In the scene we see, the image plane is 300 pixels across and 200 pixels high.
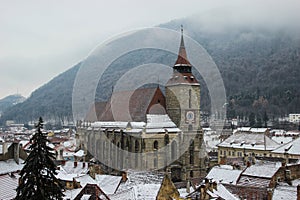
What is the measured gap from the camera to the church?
175 ft

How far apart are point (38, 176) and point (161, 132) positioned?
38.2 metres

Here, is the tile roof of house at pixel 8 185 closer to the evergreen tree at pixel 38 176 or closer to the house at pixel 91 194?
the house at pixel 91 194

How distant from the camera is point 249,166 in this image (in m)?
37.6

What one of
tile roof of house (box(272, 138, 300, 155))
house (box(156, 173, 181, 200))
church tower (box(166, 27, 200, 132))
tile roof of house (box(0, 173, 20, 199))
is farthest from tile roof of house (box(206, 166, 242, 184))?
tile roof of house (box(272, 138, 300, 155))

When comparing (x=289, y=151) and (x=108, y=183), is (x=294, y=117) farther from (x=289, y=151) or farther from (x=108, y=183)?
(x=108, y=183)

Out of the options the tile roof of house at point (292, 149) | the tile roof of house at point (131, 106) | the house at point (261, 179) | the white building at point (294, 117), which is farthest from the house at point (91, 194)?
the white building at point (294, 117)

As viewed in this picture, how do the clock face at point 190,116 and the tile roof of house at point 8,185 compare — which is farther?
the clock face at point 190,116

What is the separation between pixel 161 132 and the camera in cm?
5391

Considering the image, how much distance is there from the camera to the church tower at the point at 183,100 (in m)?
56.6

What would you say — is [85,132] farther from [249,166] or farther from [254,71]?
[254,71]

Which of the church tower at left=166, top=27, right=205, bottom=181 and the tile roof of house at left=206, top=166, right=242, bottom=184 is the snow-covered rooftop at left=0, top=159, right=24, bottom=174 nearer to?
the tile roof of house at left=206, top=166, right=242, bottom=184

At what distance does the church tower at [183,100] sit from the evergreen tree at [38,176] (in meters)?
40.6

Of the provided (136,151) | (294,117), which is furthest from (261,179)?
(294,117)

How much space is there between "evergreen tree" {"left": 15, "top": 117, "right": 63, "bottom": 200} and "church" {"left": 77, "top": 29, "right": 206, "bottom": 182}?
36254mm
